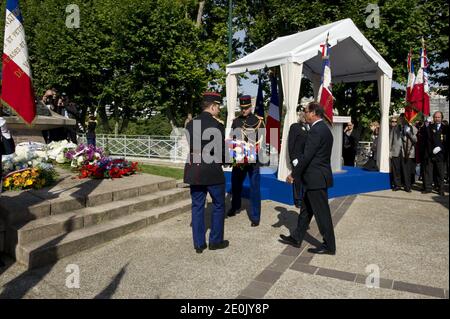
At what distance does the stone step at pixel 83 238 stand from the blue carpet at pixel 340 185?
8.00ft

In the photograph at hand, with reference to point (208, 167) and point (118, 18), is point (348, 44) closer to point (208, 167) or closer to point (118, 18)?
point (208, 167)

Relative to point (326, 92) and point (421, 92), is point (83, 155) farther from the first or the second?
point (421, 92)

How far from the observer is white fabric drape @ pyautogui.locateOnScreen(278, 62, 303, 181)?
7867 millimetres

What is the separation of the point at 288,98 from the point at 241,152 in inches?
108

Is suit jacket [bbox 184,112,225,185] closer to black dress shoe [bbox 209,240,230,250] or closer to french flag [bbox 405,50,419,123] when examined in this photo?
black dress shoe [bbox 209,240,230,250]

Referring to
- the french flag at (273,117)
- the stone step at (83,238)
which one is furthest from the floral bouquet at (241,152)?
the french flag at (273,117)

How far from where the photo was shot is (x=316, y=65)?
1110 centimetres

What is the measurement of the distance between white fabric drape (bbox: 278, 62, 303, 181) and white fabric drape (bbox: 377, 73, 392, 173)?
2939mm

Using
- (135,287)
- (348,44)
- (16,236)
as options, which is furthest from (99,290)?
(348,44)

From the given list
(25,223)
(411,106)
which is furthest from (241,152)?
(411,106)

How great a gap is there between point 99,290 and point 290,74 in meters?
5.90

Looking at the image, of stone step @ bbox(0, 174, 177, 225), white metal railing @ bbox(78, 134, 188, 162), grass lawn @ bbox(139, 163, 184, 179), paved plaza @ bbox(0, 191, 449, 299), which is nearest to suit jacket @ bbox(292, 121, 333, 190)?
paved plaza @ bbox(0, 191, 449, 299)

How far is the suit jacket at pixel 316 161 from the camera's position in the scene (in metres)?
4.50

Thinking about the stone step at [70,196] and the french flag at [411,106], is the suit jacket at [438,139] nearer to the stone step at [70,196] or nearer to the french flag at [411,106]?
the french flag at [411,106]
